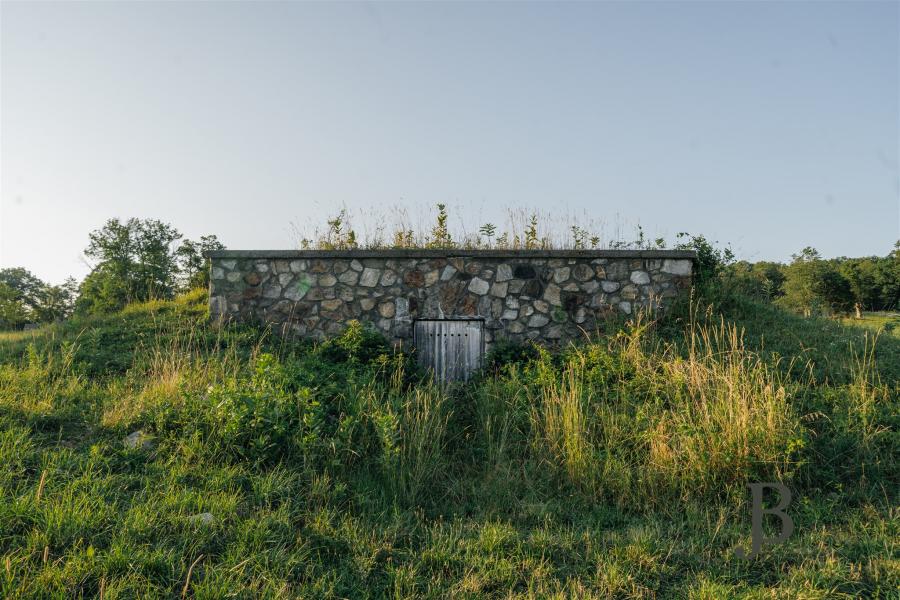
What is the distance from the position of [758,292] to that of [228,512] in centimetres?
1057

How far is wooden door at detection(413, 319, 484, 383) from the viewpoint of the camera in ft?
29.0

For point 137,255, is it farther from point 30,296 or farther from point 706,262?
point 706,262

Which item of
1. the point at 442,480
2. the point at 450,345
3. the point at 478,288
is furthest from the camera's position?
the point at 478,288

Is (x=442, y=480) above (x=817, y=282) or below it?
below

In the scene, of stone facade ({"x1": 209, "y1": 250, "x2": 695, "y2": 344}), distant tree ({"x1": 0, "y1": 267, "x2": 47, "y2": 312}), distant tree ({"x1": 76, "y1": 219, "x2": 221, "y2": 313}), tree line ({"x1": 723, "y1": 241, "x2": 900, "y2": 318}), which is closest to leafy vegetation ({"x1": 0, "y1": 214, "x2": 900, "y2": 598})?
stone facade ({"x1": 209, "y1": 250, "x2": 695, "y2": 344})

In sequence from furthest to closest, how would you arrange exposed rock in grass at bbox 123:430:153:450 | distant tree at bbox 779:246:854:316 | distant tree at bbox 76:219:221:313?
distant tree at bbox 779:246:854:316 → distant tree at bbox 76:219:221:313 → exposed rock in grass at bbox 123:430:153:450

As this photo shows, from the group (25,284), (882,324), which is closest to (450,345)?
(882,324)

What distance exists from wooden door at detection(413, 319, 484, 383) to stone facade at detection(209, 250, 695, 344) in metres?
0.14

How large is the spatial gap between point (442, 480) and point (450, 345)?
4105 mm

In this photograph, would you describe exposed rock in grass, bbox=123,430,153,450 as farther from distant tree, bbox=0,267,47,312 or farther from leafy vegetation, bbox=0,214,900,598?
distant tree, bbox=0,267,47,312

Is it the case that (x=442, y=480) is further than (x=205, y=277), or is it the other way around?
(x=205, y=277)

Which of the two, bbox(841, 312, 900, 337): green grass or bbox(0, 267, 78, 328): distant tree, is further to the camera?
bbox(0, 267, 78, 328): distant tree

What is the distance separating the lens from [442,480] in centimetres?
497

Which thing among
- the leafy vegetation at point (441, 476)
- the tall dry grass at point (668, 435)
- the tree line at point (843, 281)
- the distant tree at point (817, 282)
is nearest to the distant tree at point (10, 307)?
the leafy vegetation at point (441, 476)
